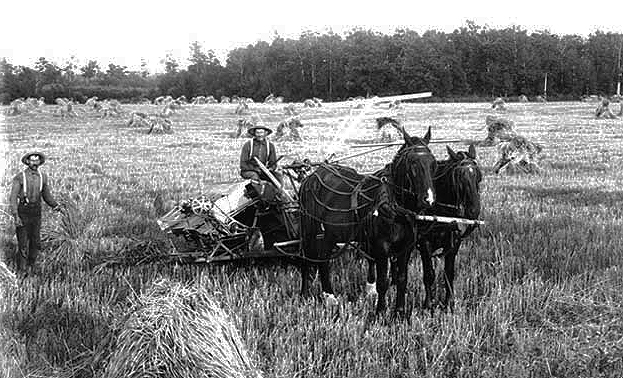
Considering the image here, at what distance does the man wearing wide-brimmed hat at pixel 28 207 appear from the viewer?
284 inches

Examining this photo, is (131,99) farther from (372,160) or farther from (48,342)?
(48,342)

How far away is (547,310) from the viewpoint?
589cm

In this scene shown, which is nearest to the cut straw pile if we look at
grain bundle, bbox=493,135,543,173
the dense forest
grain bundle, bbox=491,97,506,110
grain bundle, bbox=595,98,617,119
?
grain bundle, bbox=493,135,543,173

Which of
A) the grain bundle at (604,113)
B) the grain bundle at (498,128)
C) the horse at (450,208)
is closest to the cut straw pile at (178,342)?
the horse at (450,208)

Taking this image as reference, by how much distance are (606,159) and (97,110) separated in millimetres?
38515

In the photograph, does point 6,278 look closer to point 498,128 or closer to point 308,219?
point 308,219

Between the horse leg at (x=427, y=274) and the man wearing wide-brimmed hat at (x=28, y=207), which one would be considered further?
the man wearing wide-brimmed hat at (x=28, y=207)

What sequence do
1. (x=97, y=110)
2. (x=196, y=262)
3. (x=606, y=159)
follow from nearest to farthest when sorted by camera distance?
(x=196, y=262), (x=606, y=159), (x=97, y=110)

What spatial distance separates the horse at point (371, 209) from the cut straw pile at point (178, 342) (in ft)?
5.95

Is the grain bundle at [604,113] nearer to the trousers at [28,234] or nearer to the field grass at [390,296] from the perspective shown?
the field grass at [390,296]

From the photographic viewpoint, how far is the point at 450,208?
6.12 metres

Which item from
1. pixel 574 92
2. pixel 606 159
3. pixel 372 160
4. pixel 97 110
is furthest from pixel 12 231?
pixel 574 92

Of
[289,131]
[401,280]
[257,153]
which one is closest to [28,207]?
[257,153]

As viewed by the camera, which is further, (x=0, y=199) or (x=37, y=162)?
(x=0, y=199)
